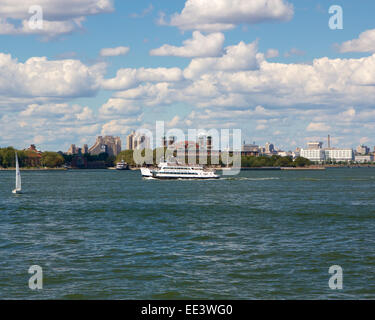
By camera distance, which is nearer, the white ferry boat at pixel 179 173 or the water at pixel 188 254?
the water at pixel 188 254

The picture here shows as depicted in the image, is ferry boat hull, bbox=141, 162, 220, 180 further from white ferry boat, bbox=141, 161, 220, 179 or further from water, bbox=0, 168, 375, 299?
water, bbox=0, 168, 375, 299

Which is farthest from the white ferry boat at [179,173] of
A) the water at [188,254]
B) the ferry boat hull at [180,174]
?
the water at [188,254]

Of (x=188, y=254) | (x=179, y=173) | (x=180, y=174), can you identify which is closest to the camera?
(x=188, y=254)

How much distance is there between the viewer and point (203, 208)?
5997 centimetres

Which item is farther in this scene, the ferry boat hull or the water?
the ferry boat hull

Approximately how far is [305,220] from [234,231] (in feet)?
32.4

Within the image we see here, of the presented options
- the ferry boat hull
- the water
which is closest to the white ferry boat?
the ferry boat hull

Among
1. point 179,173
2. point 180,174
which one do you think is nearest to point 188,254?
point 180,174

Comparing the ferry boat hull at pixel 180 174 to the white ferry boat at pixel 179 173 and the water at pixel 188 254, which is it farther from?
the water at pixel 188 254

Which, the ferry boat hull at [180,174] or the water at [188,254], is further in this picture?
the ferry boat hull at [180,174]

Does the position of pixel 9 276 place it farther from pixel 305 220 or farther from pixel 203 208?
pixel 203 208

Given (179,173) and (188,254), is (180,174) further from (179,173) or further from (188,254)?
(188,254)

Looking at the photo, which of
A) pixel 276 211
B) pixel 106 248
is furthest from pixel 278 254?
pixel 276 211
